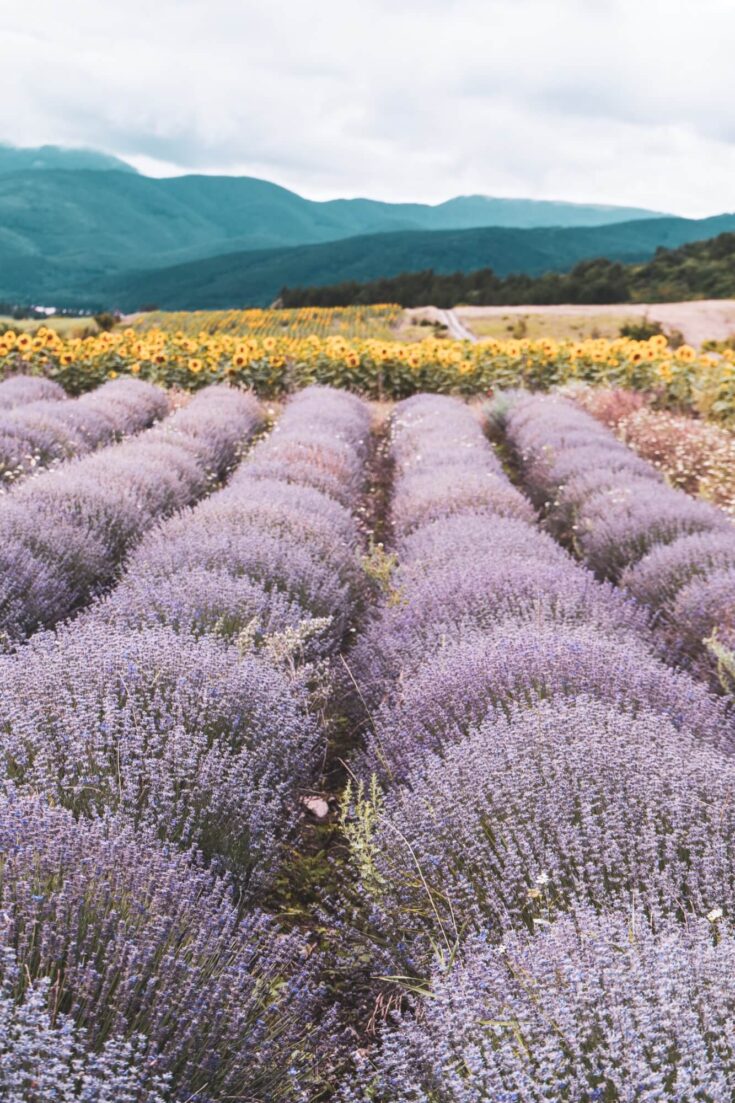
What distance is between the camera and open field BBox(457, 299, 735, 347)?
2991 cm

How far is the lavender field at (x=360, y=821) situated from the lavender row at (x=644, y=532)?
0.09 ft

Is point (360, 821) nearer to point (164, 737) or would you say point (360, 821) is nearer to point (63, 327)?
point (164, 737)

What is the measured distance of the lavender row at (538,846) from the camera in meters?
1.26

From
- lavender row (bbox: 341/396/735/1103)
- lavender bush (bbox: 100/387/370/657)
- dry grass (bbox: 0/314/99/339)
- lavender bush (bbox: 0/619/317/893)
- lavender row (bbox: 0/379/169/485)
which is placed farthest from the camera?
dry grass (bbox: 0/314/99/339)

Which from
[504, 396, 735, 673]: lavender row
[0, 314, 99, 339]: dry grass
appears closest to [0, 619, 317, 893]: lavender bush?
[504, 396, 735, 673]: lavender row

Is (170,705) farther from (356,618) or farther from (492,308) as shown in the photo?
(492,308)

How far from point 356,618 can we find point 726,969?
9.10 feet

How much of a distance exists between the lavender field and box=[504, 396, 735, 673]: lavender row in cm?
3

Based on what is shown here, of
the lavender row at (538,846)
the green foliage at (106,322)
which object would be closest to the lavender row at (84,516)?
the lavender row at (538,846)

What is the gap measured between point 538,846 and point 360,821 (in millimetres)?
437

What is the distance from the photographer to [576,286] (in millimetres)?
46750

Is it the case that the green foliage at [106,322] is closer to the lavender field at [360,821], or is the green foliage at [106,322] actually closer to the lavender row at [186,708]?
the lavender field at [360,821]

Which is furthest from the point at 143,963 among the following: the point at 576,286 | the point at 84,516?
the point at 576,286

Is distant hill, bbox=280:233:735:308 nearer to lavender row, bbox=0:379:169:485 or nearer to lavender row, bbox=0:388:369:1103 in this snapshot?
lavender row, bbox=0:379:169:485
